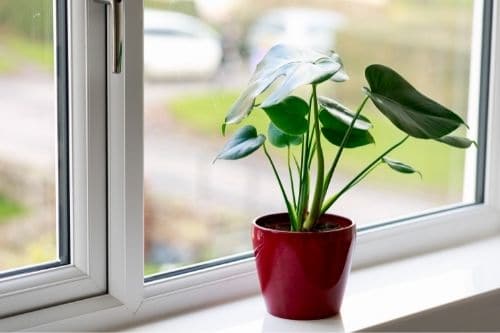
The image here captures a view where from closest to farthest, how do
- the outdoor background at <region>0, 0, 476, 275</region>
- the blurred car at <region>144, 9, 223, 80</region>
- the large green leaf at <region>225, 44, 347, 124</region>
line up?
the large green leaf at <region>225, 44, 347, 124</region> < the outdoor background at <region>0, 0, 476, 275</region> < the blurred car at <region>144, 9, 223, 80</region>

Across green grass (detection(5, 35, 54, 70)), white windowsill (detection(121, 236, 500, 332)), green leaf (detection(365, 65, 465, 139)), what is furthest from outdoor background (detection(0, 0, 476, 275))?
green leaf (detection(365, 65, 465, 139))

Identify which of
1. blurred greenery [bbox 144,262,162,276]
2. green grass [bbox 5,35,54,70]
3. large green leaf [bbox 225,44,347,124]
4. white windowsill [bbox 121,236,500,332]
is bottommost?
white windowsill [bbox 121,236,500,332]

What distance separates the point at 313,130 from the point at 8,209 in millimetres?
453

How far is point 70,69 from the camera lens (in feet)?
3.93

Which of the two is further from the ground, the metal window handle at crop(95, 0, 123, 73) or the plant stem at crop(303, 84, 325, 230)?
the metal window handle at crop(95, 0, 123, 73)

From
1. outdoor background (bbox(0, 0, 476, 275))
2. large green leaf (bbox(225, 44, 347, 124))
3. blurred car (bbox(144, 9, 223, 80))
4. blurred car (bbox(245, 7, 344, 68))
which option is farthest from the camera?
blurred car (bbox(245, 7, 344, 68))

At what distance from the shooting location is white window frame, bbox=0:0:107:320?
3.87 feet

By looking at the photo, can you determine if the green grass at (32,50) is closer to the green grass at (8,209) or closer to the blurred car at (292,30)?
the green grass at (8,209)

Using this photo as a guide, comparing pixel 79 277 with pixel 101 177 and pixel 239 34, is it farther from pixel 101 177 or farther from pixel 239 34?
pixel 239 34

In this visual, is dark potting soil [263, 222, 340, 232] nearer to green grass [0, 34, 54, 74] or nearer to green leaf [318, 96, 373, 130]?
green leaf [318, 96, 373, 130]

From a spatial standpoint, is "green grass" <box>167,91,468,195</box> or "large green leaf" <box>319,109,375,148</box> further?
"green grass" <box>167,91,468,195</box>

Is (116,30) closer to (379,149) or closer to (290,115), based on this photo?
(290,115)

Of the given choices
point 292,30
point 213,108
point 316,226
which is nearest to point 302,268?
point 316,226

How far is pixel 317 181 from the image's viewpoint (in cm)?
124
